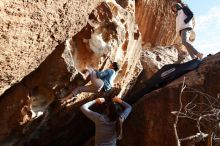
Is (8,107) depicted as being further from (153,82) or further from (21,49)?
(153,82)

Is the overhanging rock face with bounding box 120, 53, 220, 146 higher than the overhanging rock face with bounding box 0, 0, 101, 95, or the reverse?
the overhanging rock face with bounding box 0, 0, 101, 95

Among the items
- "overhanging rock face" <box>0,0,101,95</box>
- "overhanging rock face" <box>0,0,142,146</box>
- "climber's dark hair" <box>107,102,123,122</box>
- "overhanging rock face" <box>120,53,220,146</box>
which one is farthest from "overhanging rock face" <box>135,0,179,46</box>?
"climber's dark hair" <box>107,102,123,122</box>

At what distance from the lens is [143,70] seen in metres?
11.5

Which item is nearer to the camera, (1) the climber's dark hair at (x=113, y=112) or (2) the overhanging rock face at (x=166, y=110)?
(1) the climber's dark hair at (x=113, y=112)

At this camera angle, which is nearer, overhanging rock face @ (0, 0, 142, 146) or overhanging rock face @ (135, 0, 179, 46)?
overhanging rock face @ (0, 0, 142, 146)

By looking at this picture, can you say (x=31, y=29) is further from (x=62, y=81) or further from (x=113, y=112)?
(x=113, y=112)

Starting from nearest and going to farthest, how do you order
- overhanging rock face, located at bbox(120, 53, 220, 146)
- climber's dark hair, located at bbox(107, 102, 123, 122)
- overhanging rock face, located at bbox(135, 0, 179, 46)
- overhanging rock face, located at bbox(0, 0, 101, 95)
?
overhanging rock face, located at bbox(0, 0, 101, 95), climber's dark hair, located at bbox(107, 102, 123, 122), overhanging rock face, located at bbox(120, 53, 220, 146), overhanging rock face, located at bbox(135, 0, 179, 46)

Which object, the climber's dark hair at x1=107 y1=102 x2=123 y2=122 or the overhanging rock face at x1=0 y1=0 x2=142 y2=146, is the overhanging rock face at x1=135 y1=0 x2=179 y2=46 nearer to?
the overhanging rock face at x1=0 y1=0 x2=142 y2=146

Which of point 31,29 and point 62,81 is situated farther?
point 62,81

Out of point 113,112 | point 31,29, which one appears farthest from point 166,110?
point 31,29

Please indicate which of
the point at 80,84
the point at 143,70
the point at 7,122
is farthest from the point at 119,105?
the point at 143,70

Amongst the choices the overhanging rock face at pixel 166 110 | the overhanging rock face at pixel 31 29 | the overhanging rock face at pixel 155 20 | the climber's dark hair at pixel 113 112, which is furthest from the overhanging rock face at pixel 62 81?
the overhanging rock face at pixel 155 20

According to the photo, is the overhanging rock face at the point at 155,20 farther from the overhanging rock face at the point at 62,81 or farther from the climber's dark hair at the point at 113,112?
the climber's dark hair at the point at 113,112

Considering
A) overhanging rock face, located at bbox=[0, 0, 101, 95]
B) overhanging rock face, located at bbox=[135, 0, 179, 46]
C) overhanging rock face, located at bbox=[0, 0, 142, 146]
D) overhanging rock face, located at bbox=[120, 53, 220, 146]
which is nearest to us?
overhanging rock face, located at bbox=[0, 0, 101, 95]
